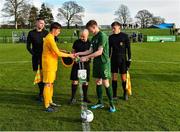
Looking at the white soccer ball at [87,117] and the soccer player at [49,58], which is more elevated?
the soccer player at [49,58]

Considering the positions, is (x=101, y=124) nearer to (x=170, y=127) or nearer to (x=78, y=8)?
(x=170, y=127)

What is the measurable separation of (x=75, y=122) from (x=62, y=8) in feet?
310

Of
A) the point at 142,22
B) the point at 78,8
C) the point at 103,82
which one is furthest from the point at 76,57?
the point at 142,22

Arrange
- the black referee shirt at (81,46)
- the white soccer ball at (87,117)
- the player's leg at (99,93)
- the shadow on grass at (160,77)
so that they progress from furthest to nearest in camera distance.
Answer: the shadow on grass at (160,77), the black referee shirt at (81,46), the player's leg at (99,93), the white soccer ball at (87,117)

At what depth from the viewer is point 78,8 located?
10000 cm

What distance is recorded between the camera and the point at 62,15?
3952 inches

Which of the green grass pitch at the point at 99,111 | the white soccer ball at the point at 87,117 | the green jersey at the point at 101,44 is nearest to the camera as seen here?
the green grass pitch at the point at 99,111

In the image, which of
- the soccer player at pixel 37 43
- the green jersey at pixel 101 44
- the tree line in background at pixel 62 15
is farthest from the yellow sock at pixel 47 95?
the tree line in background at pixel 62 15

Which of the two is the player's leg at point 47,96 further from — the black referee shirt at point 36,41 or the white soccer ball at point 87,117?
the black referee shirt at point 36,41

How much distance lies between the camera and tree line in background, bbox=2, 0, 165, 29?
86.7 m

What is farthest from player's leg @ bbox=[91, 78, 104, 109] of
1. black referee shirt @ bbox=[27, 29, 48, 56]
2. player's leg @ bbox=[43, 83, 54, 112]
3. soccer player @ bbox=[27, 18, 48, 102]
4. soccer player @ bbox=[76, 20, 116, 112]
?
black referee shirt @ bbox=[27, 29, 48, 56]

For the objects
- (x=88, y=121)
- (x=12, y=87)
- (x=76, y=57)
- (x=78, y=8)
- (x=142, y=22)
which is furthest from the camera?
(x=142, y=22)

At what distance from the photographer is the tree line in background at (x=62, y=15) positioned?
86.7 metres

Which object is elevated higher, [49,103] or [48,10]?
[48,10]
